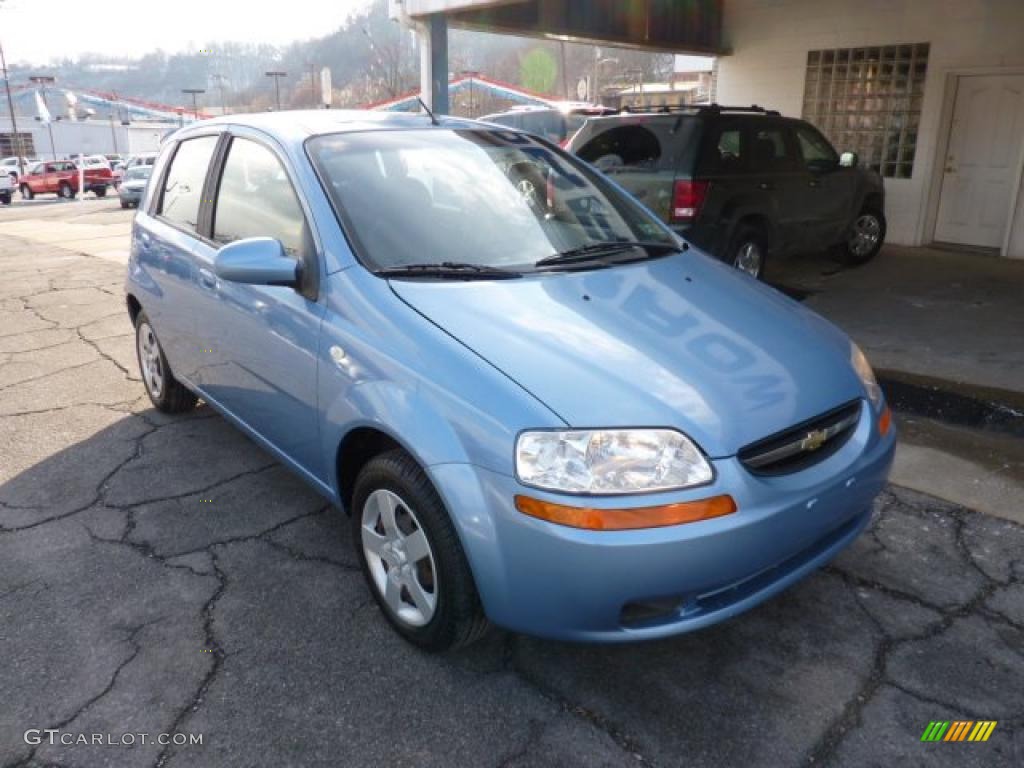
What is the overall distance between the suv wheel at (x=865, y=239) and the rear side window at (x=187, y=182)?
7409mm

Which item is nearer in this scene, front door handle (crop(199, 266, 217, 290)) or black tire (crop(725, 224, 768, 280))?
front door handle (crop(199, 266, 217, 290))

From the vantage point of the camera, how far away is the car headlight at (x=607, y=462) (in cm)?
205

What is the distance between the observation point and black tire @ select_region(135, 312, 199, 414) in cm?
447

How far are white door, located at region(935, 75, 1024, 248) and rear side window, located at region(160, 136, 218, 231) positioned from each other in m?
9.12

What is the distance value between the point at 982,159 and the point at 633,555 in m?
9.70

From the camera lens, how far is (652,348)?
7.89 feet

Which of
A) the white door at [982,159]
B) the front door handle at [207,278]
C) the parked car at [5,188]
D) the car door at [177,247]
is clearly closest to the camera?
the front door handle at [207,278]

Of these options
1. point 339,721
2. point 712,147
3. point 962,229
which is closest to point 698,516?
point 339,721

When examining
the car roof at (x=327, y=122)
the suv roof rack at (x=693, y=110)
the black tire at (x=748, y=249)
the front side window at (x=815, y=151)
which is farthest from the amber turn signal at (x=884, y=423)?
the front side window at (x=815, y=151)

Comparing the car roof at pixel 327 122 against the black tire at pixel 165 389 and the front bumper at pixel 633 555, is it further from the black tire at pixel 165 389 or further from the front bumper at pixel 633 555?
the front bumper at pixel 633 555

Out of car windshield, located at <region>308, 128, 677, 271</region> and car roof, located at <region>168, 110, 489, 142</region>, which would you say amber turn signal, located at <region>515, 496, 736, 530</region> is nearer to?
car windshield, located at <region>308, 128, 677, 271</region>

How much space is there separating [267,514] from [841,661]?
2.37 metres

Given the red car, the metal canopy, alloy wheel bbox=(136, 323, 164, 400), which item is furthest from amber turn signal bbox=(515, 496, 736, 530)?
the red car

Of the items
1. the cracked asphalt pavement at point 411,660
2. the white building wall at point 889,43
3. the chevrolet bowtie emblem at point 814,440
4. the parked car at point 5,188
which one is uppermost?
→ the white building wall at point 889,43
